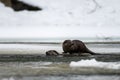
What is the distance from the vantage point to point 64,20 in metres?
15.3

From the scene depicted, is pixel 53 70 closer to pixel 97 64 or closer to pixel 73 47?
pixel 97 64

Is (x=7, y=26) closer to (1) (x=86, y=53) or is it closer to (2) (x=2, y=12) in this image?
(2) (x=2, y=12)

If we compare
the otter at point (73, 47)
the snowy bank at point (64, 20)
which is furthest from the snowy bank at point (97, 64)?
the snowy bank at point (64, 20)

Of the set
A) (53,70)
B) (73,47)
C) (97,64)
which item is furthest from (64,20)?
(53,70)

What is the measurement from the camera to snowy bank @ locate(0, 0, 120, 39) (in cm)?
1386

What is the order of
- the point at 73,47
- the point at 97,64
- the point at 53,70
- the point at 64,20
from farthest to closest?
1. the point at 64,20
2. the point at 73,47
3. the point at 97,64
4. the point at 53,70

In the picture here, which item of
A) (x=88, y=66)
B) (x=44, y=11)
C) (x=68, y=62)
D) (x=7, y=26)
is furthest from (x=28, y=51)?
(x=44, y=11)

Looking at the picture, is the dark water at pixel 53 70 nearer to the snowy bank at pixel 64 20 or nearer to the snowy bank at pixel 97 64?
the snowy bank at pixel 97 64

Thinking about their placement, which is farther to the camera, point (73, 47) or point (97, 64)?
point (73, 47)

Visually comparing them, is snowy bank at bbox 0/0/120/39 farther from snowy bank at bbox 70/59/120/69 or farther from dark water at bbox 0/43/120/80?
snowy bank at bbox 70/59/120/69

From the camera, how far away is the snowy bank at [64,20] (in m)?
13.9

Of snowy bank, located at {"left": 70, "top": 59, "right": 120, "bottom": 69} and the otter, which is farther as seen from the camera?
the otter

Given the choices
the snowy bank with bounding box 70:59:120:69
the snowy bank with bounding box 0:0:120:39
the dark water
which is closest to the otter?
the dark water

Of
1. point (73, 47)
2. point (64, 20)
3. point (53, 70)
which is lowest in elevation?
point (53, 70)
